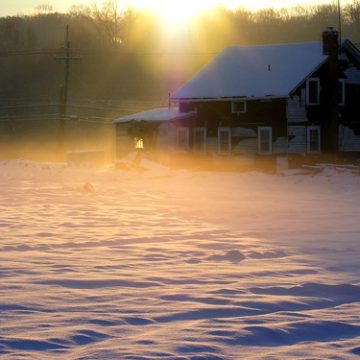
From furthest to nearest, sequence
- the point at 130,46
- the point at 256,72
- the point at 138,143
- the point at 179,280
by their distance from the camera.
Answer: the point at 130,46 < the point at 138,143 < the point at 256,72 < the point at 179,280

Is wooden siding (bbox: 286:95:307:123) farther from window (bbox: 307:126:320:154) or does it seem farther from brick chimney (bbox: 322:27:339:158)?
brick chimney (bbox: 322:27:339:158)

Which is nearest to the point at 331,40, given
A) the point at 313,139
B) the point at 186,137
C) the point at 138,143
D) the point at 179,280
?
the point at 313,139

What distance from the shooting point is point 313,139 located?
40406 millimetres

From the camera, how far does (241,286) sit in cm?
934

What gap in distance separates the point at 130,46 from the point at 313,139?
75.5 meters

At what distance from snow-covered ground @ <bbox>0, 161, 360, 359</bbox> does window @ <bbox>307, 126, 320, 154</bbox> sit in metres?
17.9

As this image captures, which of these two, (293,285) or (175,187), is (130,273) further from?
(175,187)

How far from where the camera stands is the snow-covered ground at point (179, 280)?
662cm

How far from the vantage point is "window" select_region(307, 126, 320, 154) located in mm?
40125

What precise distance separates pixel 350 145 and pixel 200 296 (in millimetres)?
34389

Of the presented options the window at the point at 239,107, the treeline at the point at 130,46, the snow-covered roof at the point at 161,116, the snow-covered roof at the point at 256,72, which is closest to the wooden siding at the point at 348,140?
the snow-covered roof at the point at 256,72

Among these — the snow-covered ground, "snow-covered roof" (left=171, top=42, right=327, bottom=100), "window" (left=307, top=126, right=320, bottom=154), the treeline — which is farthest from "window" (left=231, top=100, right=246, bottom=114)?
the treeline

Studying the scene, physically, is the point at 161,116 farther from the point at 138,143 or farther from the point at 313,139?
the point at 313,139

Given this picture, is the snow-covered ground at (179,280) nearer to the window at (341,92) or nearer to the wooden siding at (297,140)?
the wooden siding at (297,140)
